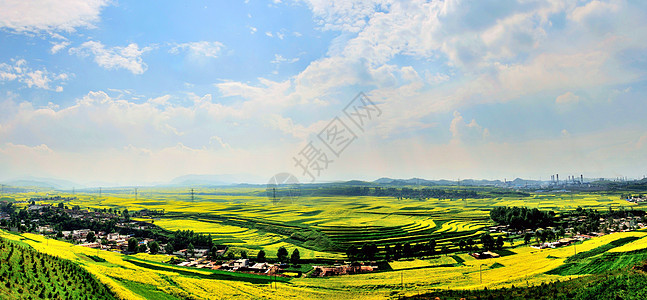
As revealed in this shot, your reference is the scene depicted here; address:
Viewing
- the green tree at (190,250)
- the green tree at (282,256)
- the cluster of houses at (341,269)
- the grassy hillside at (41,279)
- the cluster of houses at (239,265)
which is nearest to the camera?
the grassy hillside at (41,279)

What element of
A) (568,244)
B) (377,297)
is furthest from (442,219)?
(377,297)

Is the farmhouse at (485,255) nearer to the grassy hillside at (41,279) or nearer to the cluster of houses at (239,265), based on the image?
the cluster of houses at (239,265)

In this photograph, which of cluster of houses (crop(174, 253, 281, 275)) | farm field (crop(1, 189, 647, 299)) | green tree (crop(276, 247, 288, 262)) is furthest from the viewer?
green tree (crop(276, 247, 288, 262))

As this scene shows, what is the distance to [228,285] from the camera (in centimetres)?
2517

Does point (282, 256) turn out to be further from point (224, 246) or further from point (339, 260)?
point (224, 246)

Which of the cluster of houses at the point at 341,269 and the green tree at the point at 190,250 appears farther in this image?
the green tree at the point at 190,250

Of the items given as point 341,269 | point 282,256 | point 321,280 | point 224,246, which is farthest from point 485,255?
point 224,246

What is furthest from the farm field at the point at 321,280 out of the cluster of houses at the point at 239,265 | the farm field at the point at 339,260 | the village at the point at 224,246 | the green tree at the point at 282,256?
the green tree at the point at 282,256

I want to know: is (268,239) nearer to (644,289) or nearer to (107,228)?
(107,228)

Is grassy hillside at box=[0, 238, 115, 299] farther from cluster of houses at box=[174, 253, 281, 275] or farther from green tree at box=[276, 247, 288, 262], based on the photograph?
green tree at box=[276, 247, 288, 262]

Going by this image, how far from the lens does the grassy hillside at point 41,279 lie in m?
13.2

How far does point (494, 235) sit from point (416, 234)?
1091 centimetres

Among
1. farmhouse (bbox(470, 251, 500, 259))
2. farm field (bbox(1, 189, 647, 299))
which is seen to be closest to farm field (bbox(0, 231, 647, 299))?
farm field (bbox(1, 189, 647, 299))

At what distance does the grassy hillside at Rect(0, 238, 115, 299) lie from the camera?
13250 mm
